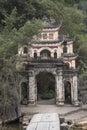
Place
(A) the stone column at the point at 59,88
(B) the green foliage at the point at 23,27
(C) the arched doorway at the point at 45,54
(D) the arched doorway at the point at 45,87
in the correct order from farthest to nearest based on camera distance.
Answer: (D) the arched doorway at the point at 45,87 < (C) the arched doorway at the point at 45,54 < (A) the stone column at the point at 59,88 < (B) the green foliage at the point at 23,27

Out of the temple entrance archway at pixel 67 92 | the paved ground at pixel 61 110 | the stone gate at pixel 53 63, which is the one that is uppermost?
the stone gate at pixel 53 63

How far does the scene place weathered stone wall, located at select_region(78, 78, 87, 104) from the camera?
45166 millimetres

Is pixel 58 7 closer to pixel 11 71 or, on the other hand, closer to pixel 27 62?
pixel 27 62

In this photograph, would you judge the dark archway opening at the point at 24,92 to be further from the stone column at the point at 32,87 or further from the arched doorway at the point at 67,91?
the arched doorway at the point at 67,91

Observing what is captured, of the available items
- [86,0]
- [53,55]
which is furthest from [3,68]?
[86,0]

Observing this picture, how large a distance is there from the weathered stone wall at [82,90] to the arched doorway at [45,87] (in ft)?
10.4

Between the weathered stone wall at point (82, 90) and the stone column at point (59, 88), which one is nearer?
the stone column at point (59, 88)

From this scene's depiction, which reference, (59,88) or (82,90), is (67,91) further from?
(59,88)

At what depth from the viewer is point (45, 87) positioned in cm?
4772

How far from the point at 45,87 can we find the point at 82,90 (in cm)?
430

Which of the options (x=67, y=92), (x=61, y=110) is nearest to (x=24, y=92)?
(x=67, y=92)

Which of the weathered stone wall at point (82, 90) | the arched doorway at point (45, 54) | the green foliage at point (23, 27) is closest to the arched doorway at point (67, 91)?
the weathered stone wall at point (82, 90)

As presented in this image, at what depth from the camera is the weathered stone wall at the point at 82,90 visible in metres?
45.2

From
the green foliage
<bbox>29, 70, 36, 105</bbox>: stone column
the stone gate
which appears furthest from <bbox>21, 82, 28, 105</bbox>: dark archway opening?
the green foliage
